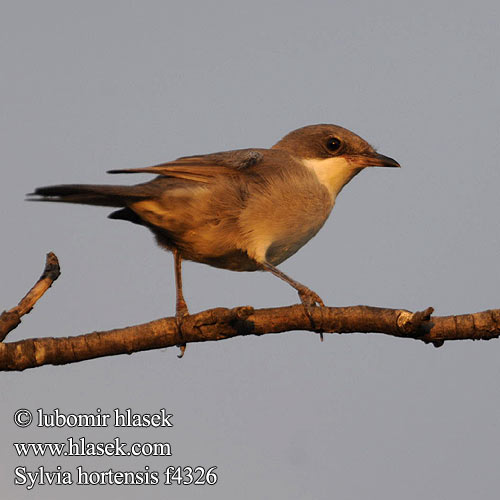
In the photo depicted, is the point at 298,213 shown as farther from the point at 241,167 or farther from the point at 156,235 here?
the point at 156,235

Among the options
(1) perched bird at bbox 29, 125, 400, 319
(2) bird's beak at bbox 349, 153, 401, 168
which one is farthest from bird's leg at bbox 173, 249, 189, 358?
(2) bird's beak at bbox 349, 153, 401, 168

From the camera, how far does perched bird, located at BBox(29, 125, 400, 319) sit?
21.2 feet

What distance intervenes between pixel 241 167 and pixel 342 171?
1585 mm

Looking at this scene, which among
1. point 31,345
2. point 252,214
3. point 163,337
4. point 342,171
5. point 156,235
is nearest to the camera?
point 31,345

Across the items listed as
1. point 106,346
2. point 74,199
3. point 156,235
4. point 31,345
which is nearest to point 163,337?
point 106,346

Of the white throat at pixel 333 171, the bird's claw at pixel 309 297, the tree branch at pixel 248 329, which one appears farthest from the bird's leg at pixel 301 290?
the white throat at pixel 333 171

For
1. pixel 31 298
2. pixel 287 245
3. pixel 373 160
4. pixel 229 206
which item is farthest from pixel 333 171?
pixel 31 298

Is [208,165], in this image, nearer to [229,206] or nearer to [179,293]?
[229,206]

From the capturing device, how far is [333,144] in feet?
26.6

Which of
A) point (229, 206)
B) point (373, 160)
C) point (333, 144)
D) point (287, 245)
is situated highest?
point (333, 144)

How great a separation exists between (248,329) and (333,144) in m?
3.46

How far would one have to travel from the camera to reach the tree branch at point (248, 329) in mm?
5102

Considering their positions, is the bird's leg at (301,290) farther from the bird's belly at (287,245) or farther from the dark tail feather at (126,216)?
the dark tail feather at (126,216)

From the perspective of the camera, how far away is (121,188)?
20.3 ft
